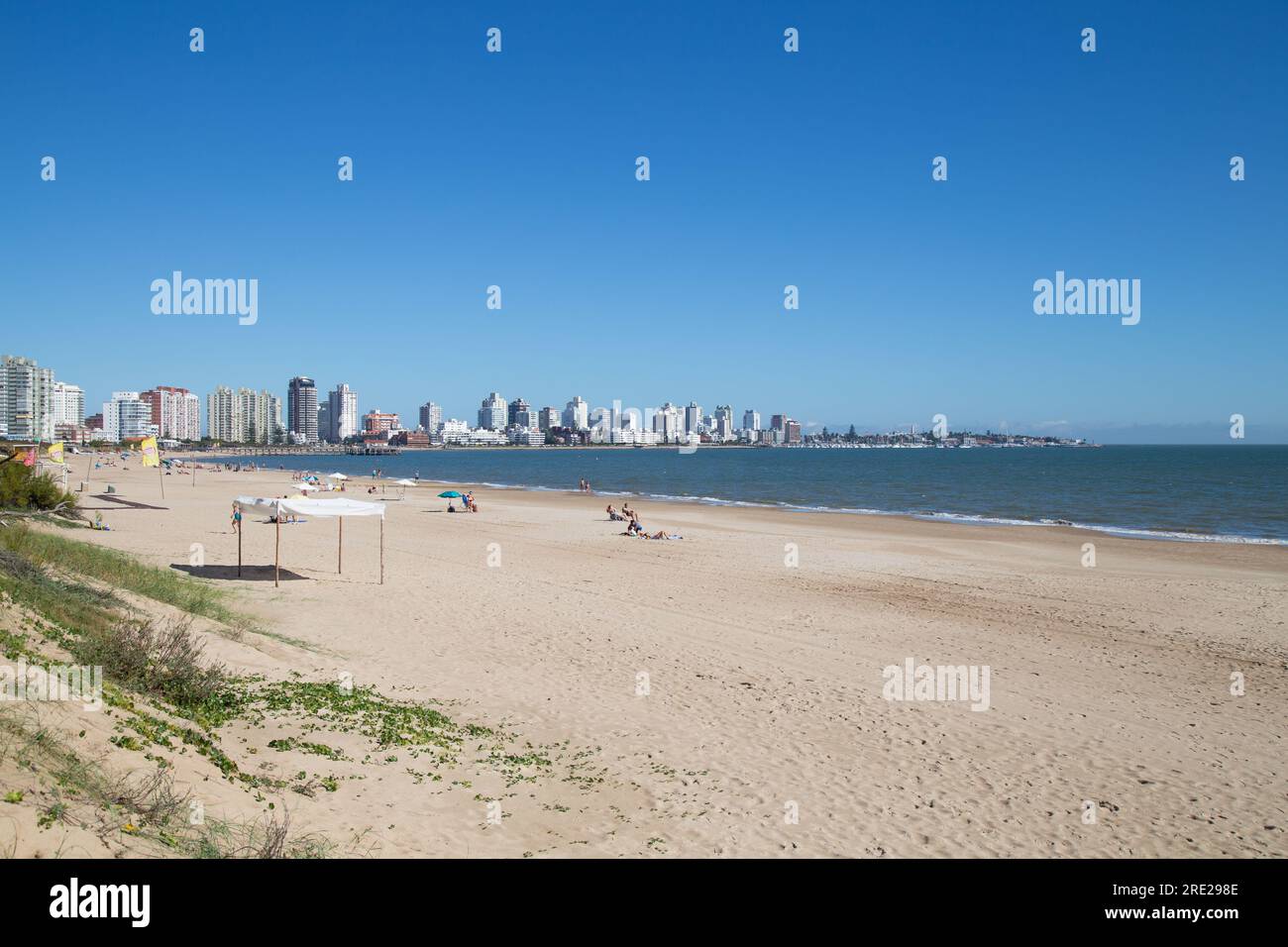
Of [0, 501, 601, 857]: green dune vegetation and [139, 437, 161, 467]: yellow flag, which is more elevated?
[139, 437, 161, 467]: yellow flag

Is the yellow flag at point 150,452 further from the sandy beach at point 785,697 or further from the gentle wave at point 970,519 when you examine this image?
the gentle wave at point 970,519

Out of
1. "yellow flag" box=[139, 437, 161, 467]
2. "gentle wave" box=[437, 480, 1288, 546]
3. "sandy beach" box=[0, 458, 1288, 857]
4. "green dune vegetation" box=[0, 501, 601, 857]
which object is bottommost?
"gentle wave" box=[437, 480, 1288, 546]

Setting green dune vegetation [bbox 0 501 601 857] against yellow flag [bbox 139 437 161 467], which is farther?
yellow flag [bbox 139 437 161 467]

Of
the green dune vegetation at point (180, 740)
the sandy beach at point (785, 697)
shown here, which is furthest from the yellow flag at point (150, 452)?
the green dune vegetation at point (180, 740)

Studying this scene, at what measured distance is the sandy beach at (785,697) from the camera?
20.3ft

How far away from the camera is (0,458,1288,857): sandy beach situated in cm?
618

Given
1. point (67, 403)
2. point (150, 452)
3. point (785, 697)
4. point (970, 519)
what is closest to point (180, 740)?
point (785, 697)

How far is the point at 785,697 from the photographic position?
9.77 m

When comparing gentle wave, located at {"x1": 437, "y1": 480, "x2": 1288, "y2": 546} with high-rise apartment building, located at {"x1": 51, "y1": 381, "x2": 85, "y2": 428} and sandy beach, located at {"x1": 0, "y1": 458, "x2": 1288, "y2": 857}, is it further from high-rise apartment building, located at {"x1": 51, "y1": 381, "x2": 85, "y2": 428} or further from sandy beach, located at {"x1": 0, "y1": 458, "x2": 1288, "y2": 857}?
high-rise apartment building, located at {"x1": 51, "y1": 381, "x2": 85, "y2": 428}

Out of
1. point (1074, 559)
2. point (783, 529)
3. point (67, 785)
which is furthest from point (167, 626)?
point (783, 529)

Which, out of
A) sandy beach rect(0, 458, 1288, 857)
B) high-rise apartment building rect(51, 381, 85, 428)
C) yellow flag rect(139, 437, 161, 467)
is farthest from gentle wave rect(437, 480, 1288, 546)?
high-rise apartment building rect(51, 381, 85, 428)

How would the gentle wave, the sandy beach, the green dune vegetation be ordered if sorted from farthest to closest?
the gentle wave, the sandy beach, the green dune vegetation
